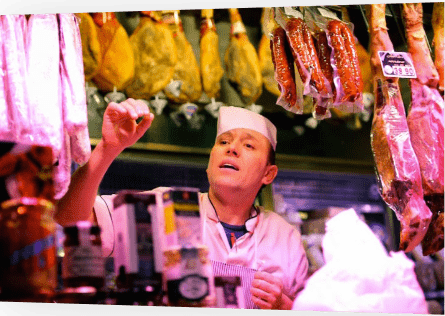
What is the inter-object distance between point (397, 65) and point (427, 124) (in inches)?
10.9

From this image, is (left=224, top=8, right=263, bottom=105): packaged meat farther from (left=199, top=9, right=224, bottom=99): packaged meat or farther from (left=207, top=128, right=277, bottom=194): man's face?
(left=207, top=128, right=277, bottom=194): man's face

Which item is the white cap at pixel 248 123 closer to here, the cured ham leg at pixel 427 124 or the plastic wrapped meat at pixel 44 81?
the cured ham leg at pixel 427 124

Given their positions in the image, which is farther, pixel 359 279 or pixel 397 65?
pixel 397 65

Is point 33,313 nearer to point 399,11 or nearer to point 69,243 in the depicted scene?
point 69,243

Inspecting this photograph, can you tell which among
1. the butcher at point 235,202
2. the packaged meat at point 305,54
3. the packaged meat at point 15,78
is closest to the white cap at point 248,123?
the butcher at point 235,202

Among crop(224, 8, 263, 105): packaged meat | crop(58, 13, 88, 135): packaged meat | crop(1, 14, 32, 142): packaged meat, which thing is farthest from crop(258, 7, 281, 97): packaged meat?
crop(1, 14, 32, 142): packaged meat

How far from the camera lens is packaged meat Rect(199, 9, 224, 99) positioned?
9.18 ft

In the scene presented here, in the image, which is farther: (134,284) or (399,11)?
(399,11)

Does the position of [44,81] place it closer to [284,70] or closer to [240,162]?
[240,162]

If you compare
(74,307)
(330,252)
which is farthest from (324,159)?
(74,307)

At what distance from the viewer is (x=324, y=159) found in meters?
2.75

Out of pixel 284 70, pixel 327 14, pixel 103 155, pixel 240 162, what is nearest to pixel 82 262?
pixel 103 155

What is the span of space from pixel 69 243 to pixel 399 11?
1.76m

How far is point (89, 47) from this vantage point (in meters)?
2.62
